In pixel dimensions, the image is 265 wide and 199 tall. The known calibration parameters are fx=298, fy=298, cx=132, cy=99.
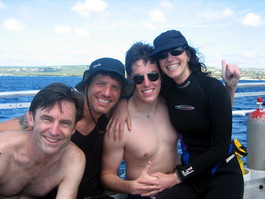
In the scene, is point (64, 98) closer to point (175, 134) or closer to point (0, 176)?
point (0, 176)

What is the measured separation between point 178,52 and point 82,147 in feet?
4.04

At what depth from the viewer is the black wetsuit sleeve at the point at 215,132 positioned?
2.51 m

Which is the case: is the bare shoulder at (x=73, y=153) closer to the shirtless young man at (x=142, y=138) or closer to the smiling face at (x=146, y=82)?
the shirtless young man at (x=142, y=138)

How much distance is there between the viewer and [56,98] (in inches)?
92.7

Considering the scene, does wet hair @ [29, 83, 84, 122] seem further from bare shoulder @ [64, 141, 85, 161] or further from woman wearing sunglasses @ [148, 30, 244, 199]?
woman wearing sunglasses @ [148, 30, 244, 199]

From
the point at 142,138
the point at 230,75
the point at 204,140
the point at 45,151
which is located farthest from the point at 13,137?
the point at 230,75

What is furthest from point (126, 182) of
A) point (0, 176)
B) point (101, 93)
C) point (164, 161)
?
point (0, 176)

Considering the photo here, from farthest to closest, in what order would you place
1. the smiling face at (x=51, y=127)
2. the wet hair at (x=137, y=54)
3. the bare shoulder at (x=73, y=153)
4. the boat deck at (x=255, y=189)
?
the boat deck at (x=255, y=189) < the wet hair at (x=137, y=54) < the bare shoulder at (x=73, y=153) < the smiling face at (x=51, y=127)

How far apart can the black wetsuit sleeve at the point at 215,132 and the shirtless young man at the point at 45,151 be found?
96cm

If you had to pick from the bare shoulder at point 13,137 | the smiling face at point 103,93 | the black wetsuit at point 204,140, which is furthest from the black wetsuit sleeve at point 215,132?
the bare shoulder at point 13,137

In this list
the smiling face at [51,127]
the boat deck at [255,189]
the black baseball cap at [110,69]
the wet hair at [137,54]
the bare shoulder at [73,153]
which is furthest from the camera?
the boat deck at [255,189]

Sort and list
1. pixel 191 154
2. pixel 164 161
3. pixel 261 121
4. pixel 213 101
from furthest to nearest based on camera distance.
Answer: pixel 261 121, pixel 164 161, pixel 191 154, pixel 213 101

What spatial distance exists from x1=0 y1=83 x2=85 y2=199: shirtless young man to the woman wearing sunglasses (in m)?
0.81

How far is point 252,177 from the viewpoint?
12.4 ft
